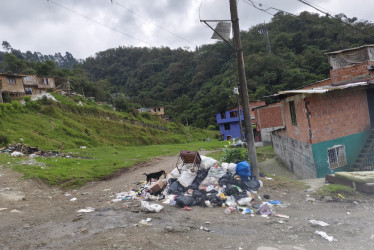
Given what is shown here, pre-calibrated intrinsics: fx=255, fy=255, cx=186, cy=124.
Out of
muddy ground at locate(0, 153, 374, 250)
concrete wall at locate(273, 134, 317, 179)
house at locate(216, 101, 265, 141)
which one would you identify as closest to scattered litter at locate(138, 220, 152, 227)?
muddy ground at locate(0, 153, 374, 250)

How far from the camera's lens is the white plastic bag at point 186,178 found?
24.9ft

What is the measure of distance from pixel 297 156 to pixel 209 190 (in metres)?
6.55

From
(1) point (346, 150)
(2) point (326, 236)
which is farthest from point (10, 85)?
(2) point (326, 236)

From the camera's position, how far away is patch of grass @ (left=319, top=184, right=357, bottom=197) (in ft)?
22.9

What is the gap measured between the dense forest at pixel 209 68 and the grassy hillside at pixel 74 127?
9243mm

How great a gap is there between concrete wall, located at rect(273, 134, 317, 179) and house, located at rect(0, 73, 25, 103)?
1222 inches

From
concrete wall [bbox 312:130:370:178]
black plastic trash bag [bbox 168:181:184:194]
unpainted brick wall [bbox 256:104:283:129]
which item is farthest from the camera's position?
unpainted brick wall [bbox 256:104:283:129]

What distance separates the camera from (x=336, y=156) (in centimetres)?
1048

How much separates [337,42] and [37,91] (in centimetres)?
4917

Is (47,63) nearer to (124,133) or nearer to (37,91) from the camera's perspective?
(37,91)

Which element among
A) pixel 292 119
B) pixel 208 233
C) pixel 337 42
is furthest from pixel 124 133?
pixel 337 42

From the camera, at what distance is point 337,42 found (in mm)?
42906

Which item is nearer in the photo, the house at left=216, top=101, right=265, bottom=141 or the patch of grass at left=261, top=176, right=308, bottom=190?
the patch of grass at left=261, top=176, right=308, bottom=190

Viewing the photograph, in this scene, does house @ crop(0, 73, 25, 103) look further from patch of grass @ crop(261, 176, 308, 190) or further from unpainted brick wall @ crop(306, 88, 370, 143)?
unpainted brick wall @ crop(306, 88, 370, 143)
